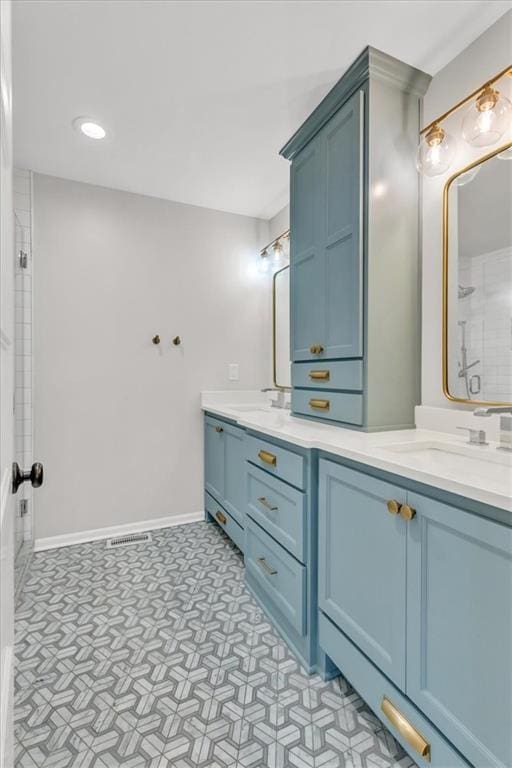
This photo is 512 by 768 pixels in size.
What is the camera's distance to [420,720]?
2.98 ft

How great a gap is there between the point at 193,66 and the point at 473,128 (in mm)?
1132

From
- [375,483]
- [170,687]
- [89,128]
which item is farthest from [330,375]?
[89,128]

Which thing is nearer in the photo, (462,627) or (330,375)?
(462,627)

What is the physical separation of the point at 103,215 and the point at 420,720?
9.48ft

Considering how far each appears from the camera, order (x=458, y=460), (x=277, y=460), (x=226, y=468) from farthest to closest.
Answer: (x=226, y=468) → (x=277, y=460) → (x=458, y=460)

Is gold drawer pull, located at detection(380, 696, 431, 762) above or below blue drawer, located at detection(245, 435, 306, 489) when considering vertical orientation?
below

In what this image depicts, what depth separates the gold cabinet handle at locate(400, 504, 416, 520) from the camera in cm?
91

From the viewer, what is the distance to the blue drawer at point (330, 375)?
4.92ft

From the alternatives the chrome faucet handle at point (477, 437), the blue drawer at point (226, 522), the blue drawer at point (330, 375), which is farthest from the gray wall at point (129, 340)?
the chrome faucet handle at point (477, 437)

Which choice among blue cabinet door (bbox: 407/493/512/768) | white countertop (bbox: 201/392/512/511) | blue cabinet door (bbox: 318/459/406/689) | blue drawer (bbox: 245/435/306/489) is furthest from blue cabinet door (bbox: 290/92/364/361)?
blue cabinet door (bbox: 407/493/512/768)

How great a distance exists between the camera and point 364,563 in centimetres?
110

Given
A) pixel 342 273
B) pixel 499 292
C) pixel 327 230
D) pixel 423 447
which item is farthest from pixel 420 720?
pixel 327 230

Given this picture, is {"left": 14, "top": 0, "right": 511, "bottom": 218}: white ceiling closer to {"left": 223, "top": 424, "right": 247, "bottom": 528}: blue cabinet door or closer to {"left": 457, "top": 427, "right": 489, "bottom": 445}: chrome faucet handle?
{"left": 457, "top": 427, "right": 489, "bottom": 445}: chrome faucet handle

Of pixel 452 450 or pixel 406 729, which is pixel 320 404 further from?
pixel 406 729
